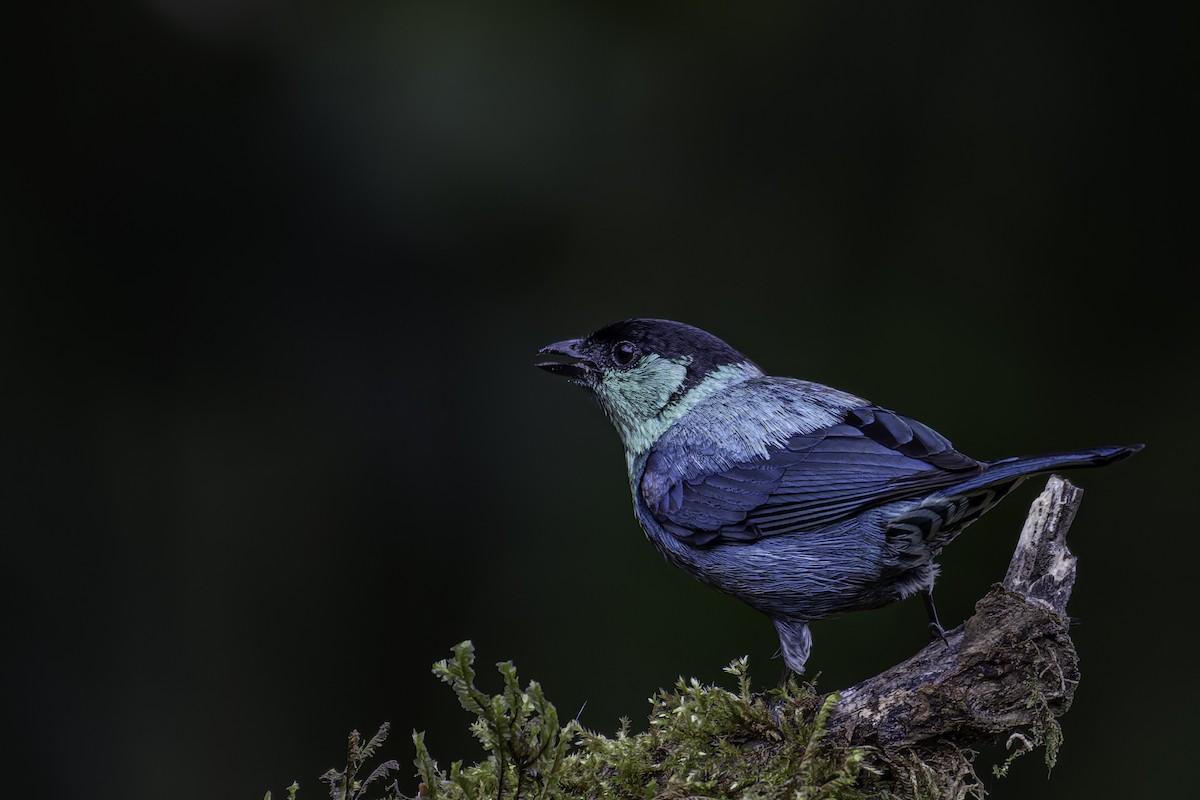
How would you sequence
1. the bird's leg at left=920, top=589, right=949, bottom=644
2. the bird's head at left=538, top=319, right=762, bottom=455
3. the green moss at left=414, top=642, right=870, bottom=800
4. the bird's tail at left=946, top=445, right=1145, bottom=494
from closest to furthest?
the green moss at left=414, top=642, right=870, bottom=800
the bird's tail at left=946, top=445, right=1145, bottom=494
the bird's leg at left=920, top=589, right=949, bottom=644
the bird's head at left=538, top=319, right=762, bottom=455

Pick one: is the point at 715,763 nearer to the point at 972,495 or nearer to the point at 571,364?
the point at 972,495

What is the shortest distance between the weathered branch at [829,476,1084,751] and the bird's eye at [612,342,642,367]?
1.56 meters

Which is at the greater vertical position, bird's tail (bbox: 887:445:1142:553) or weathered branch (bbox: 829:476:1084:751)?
bird's tail (bbox: 887:445:1142:553)

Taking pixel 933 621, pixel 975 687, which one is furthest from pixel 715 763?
pixel 933 621

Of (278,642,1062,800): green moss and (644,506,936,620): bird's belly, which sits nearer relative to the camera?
(278,642,1062,800): green moss

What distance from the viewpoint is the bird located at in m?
3.24

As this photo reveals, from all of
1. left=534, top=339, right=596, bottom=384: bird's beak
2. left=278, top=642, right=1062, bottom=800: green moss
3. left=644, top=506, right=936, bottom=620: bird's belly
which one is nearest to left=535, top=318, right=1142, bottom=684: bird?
left=644, top=506, right=936, bottom=620: bird's belly

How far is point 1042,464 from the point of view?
111 inches

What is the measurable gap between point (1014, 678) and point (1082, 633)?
2898 mm

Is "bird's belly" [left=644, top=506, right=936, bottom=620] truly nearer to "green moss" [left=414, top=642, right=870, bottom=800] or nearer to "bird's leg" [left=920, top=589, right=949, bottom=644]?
"bird's leg" [left=920, top=589, right=949, bottom=644]

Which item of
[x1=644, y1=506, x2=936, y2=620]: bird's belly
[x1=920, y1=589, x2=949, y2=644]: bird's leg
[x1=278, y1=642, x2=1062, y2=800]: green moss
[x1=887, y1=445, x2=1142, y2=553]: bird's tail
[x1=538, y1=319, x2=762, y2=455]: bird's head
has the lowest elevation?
[x1=278, y1=642, x2=1062, y2=800]: green moss

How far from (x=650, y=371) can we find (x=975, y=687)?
1.66 m

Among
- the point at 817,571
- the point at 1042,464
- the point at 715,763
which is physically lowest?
the point at 715,763

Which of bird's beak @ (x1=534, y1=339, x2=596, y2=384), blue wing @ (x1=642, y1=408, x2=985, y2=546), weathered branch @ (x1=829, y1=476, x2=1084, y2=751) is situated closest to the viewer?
weathered branch @ (x1=829, y1=476, x2=1084, y2=751)
